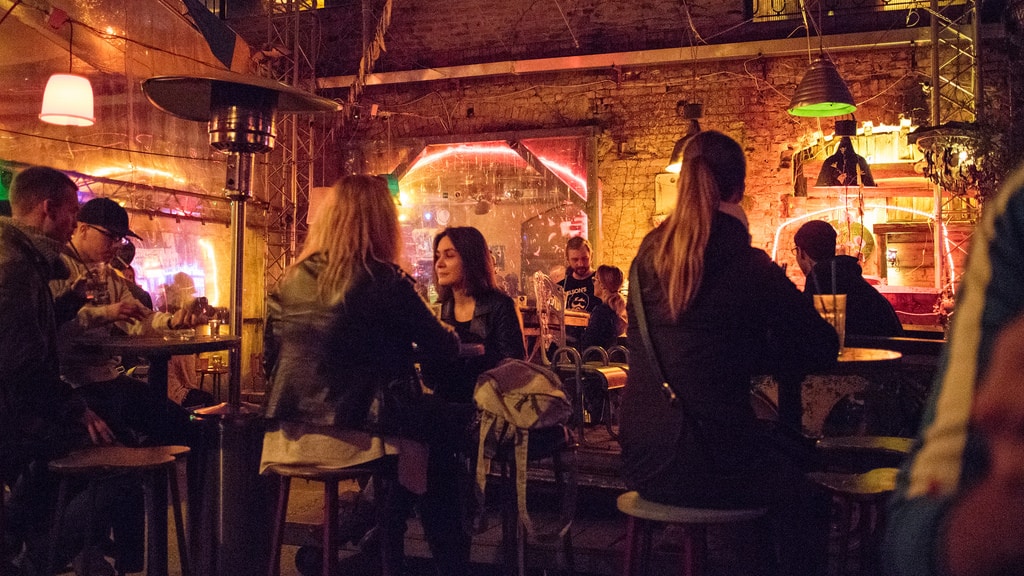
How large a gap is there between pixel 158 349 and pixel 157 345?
0.02 meters

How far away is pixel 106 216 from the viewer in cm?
410

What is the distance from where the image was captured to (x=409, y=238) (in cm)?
1025

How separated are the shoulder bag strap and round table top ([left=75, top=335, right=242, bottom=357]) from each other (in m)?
1.74

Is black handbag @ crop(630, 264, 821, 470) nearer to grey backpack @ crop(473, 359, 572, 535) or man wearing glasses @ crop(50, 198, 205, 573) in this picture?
grey backpack @ crop(473, 359, 572, 535)

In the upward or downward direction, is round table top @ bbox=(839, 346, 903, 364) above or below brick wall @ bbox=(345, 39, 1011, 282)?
below

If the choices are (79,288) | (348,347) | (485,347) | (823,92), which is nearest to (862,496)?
(348,347)

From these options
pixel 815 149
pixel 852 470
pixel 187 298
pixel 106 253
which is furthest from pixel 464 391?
pixel 815 149

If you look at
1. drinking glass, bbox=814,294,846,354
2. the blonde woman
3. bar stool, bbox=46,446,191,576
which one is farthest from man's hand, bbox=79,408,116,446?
drinking glass, bbox=814,294,846,354

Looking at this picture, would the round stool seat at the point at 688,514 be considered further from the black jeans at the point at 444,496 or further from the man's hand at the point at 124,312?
the man's hand at the point at 124,312

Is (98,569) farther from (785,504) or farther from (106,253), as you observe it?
(785,504)

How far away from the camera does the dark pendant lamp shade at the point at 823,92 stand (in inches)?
263

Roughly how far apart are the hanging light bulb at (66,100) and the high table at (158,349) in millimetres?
4013

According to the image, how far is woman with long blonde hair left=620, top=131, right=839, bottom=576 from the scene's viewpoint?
2180 mm

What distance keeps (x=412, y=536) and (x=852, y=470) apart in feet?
6.73
